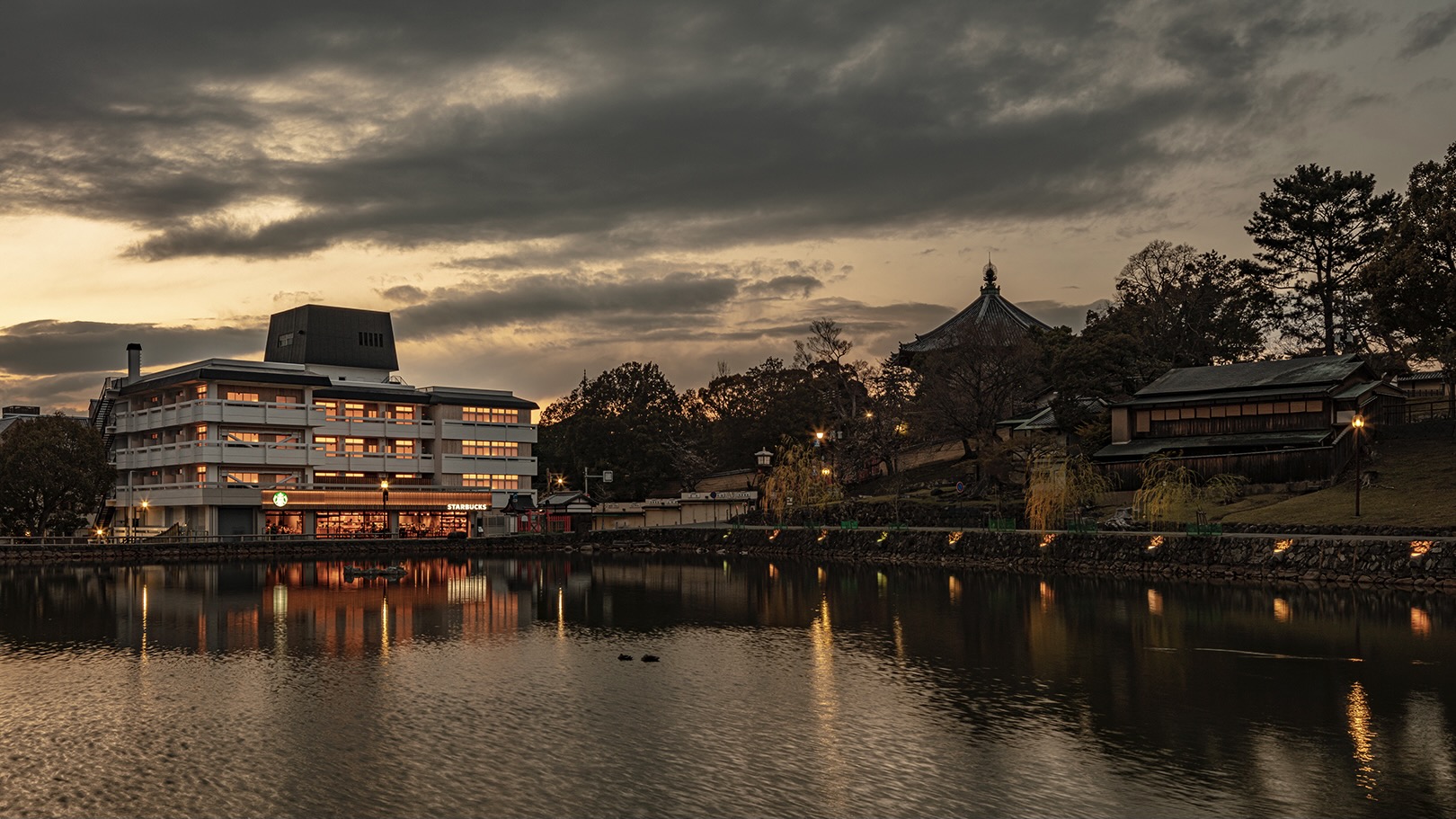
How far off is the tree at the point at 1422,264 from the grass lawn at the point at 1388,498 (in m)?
7.86

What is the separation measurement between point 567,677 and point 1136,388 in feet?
200

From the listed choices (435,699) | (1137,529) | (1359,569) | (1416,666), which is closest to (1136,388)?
(1137,529)

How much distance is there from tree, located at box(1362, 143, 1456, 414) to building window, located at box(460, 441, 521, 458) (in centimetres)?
7979

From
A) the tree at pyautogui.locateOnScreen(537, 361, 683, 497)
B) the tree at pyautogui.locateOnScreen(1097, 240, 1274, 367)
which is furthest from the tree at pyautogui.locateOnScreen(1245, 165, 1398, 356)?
the tree at pyautogui.locateOnScreen(537, 361, 683, 497)

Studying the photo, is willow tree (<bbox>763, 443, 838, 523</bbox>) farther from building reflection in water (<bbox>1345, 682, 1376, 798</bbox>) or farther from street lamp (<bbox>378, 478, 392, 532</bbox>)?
building reflection in water (<bbox>1345, 682, 1376, 798</bbox>)

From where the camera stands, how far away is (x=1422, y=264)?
5378 cm

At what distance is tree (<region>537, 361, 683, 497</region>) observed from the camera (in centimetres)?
12069

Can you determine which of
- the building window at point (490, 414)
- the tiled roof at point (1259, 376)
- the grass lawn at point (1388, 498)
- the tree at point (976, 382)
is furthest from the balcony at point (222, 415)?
the grass lawn at point (1388, 498)

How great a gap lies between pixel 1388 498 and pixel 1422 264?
12001mm

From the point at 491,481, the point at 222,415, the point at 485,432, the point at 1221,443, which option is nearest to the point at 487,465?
the point at 491,481

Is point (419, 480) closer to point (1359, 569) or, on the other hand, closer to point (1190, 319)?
point (1190, 319)

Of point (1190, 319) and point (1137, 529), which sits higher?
point (1190, 319)

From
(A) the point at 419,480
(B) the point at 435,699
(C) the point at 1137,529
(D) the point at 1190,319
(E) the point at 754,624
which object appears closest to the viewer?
(B) the point at 435,699

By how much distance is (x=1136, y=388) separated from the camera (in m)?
82.3
